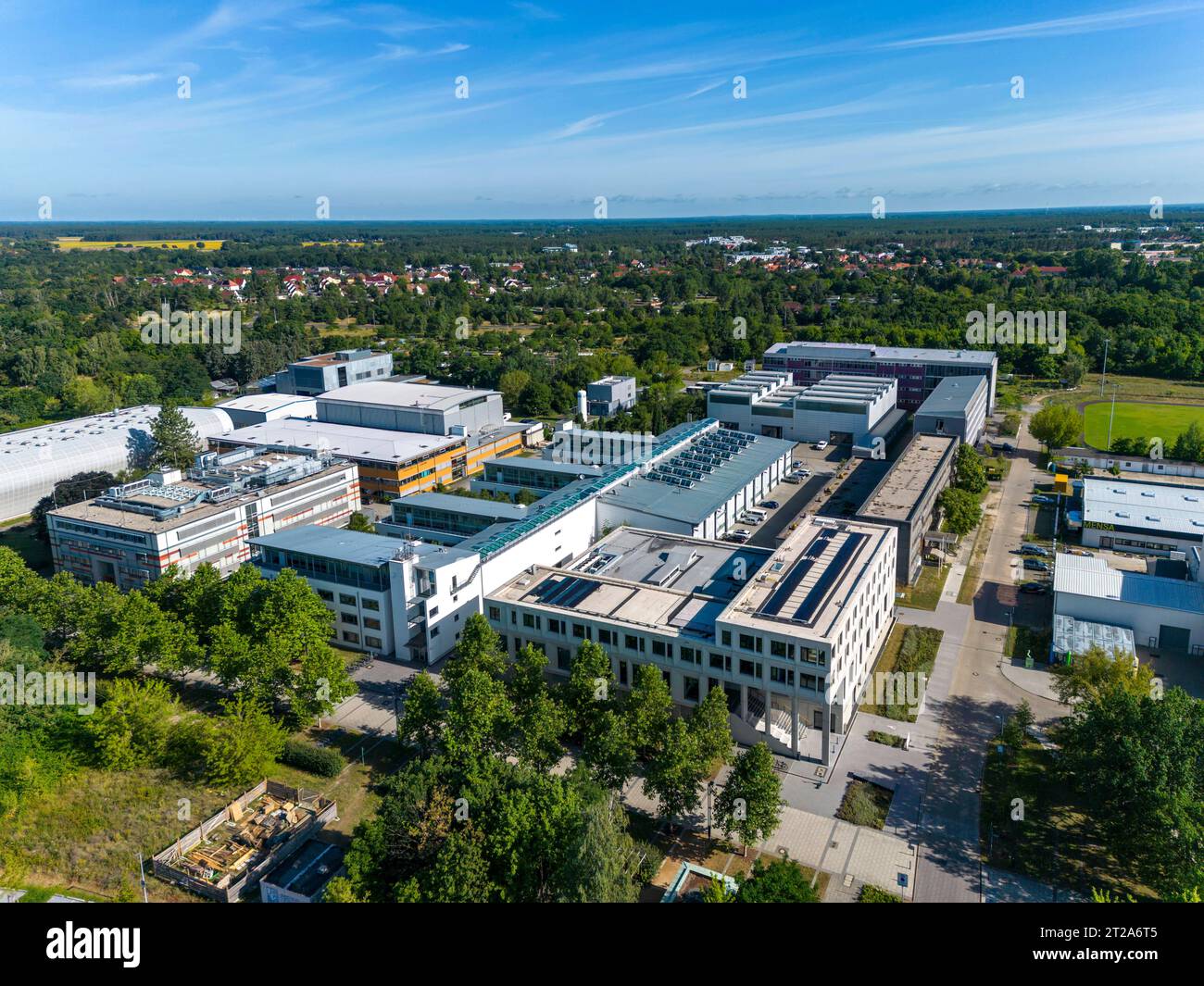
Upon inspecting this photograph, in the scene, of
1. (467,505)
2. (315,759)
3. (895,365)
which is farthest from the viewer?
(895,365)

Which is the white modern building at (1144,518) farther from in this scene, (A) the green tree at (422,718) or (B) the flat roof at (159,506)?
(B) the flat roof at (159,506)

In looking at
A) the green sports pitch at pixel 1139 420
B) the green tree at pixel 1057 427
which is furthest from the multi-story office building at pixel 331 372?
the green sports pitch at pixel 1139 420

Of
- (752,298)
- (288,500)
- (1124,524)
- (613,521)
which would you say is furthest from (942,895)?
(752,298)

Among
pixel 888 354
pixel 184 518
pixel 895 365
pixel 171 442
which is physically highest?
pixel 888 354

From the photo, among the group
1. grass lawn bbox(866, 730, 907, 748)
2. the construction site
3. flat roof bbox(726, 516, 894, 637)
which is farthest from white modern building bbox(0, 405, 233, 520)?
grass lawn bbox(866, 730, 907, 748)

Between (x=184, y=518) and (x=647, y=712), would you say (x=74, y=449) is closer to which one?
(x=184, y=518)

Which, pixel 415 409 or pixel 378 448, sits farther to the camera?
pixel 415 409

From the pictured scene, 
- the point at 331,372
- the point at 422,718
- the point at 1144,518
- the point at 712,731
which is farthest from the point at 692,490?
the point at 331,372

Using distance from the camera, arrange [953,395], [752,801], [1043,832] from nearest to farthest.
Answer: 1. [752,801]
2. [1043,832]
3. [953,395]
